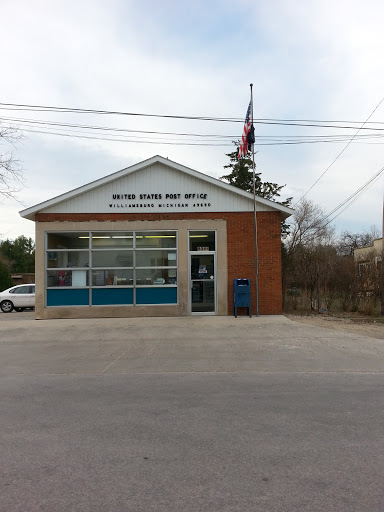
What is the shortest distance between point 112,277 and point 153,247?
68.8 inches

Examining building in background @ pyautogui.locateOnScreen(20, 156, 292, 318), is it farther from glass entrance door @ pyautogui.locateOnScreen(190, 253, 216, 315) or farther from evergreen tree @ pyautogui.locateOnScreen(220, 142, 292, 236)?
evergreen tree @ pyautogui.locateOnScreen(220, 142, 292, 236)

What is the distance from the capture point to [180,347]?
1009cm

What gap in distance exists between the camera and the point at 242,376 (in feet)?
24.5

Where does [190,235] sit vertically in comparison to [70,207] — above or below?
below

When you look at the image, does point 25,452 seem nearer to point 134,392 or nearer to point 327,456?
point 134,392

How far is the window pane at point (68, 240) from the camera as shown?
15156 millimetres

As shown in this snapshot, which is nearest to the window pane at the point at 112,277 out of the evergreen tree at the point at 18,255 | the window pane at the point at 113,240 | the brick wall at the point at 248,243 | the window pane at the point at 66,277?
the window pane at the point at 66,277

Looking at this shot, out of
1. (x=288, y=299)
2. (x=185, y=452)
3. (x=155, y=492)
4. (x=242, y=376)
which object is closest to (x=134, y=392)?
(x=242, y=376)

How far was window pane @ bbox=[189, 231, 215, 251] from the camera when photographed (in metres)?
15.0

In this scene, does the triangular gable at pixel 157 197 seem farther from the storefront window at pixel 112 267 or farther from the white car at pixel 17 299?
the white car at pixel 17 299

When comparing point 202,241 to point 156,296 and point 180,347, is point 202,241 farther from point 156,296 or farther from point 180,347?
point 180,347

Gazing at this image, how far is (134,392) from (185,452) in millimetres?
2429

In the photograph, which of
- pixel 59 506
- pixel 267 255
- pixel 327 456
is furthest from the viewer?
pixel 267 255

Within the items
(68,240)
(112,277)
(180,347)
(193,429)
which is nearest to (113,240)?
(112,277)
